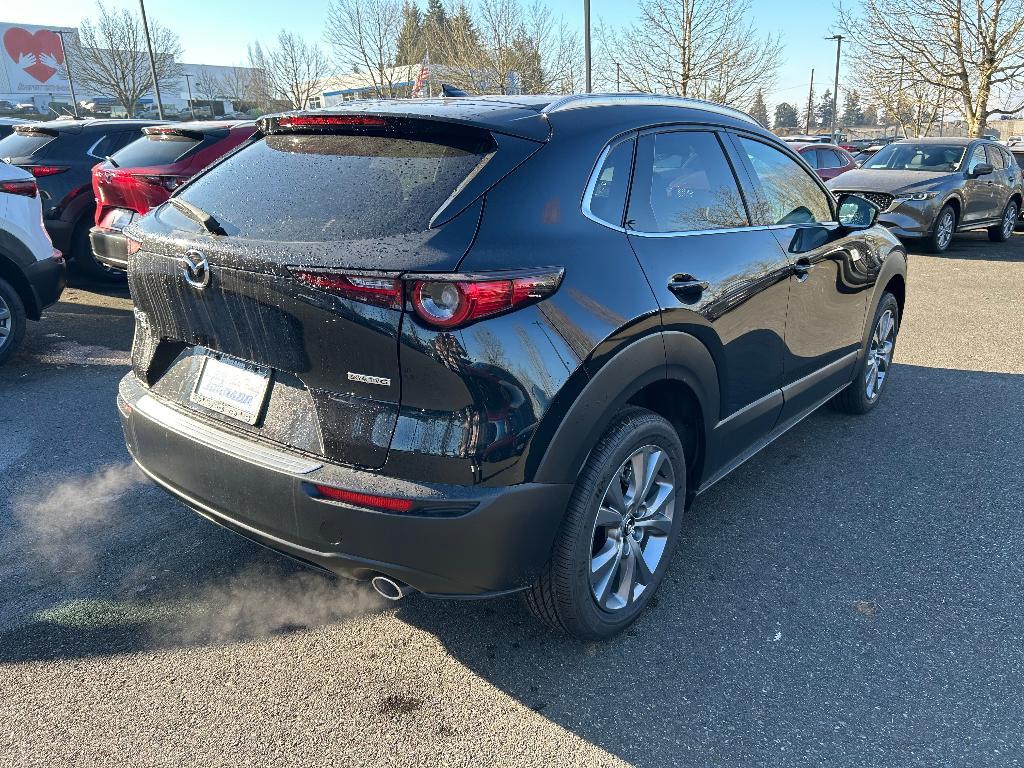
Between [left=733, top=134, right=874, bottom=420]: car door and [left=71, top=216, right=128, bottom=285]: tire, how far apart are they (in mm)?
6534

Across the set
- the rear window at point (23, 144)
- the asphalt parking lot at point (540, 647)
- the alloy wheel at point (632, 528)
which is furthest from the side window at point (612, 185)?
the rear window at point (23, 144)

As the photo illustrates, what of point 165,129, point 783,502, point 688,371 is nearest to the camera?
point 688,371

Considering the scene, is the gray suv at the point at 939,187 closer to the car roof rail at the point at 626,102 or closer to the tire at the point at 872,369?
the tire at the point at 872,369

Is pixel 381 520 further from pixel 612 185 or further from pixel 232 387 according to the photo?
pixel 612 185

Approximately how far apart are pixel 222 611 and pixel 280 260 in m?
1.44

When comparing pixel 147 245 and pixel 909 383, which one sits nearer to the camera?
pixel 147 245

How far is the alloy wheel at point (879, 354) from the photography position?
4.80 m

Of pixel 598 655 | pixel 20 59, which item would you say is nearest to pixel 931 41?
pixel 598 655

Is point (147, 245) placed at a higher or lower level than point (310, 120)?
lower

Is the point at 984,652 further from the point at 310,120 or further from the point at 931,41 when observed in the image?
the point at 931,41

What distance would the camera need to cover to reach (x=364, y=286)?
6.75 ft

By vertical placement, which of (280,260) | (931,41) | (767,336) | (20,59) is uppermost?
(20,59)

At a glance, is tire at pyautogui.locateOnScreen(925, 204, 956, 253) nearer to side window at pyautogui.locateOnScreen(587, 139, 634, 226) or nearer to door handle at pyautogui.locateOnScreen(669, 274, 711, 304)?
door handle at pyautogui.locateOnScreen(669, 274, 711, 304)

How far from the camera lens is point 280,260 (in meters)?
2.17
